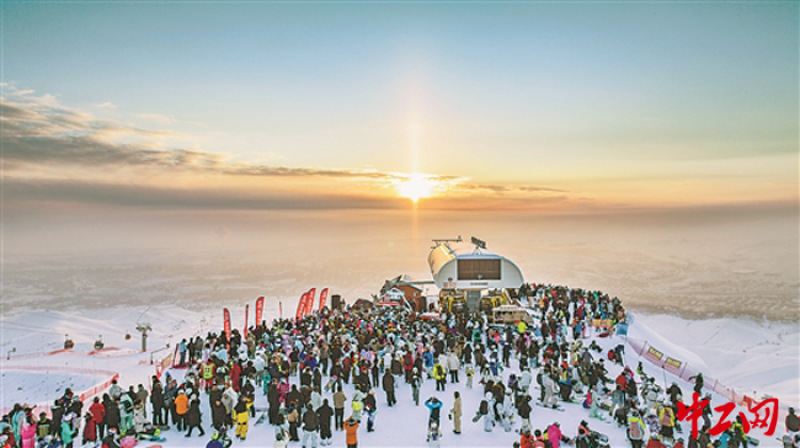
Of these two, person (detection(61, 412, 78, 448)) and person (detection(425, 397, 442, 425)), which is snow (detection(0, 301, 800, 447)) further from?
person (detection(61, 412, 78, 448))

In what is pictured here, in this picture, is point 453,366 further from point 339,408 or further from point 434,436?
point 339,408

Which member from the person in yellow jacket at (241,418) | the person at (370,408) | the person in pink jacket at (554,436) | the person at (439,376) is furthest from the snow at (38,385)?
the person in pink jacket at (554,436)

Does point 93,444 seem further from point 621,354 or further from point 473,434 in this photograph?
point 621,354

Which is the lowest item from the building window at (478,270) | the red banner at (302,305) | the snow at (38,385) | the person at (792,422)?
the snow at (38,385)

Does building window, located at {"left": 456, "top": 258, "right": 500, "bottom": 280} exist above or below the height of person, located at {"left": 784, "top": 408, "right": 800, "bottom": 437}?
above

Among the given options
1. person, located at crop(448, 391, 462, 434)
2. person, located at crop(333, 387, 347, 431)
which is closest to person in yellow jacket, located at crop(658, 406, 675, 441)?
person, located at crop(448, 391, 462, 434)

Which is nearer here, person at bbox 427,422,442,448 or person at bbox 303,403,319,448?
person at bbox 303,403,319,448

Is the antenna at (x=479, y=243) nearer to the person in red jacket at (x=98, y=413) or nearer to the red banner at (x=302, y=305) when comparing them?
the red banner at (x=302, y=305)

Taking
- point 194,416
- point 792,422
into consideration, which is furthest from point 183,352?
point 792,422
